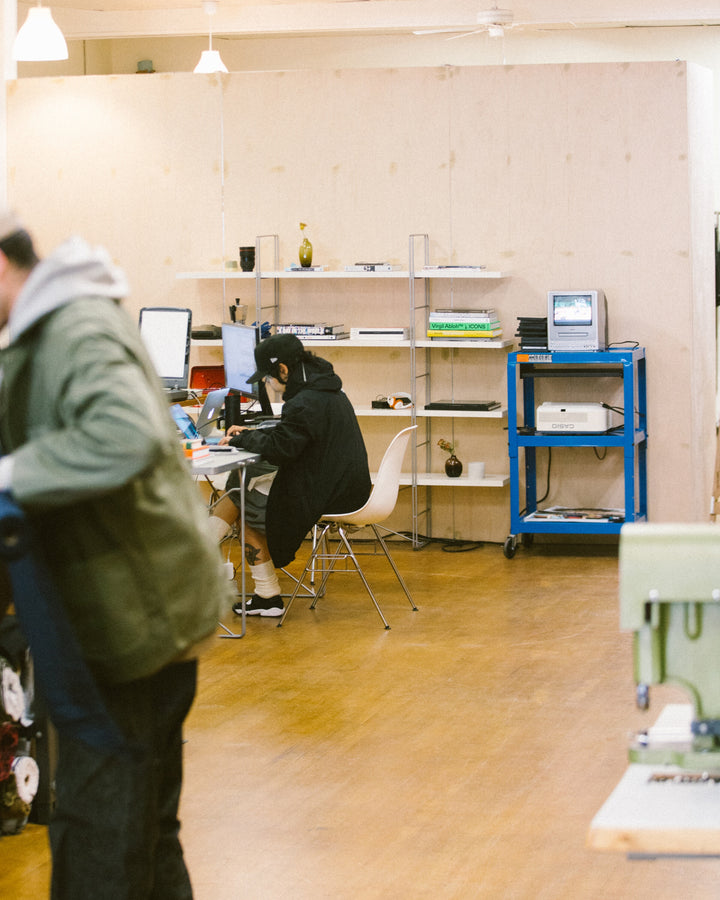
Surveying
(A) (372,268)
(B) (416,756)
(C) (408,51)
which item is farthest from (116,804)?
(C) (408,51)

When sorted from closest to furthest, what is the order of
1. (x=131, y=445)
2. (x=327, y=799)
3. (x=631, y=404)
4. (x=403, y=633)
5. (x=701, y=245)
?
(x=131, y=445) < (x=327, y=799) < (x=403, y=633) < (x=631, y=404) < (x=701, y=245)

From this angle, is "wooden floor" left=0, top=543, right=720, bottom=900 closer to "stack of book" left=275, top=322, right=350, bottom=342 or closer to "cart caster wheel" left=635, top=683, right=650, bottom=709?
"cart caster wheel" left=635, top=683, right=650, bottom=709

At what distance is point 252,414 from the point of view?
656 centimetres

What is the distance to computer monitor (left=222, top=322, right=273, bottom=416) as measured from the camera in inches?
257

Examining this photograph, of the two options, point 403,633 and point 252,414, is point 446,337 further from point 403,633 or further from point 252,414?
point 403,633

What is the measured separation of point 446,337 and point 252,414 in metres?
1.46

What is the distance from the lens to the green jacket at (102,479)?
1905 millimetres

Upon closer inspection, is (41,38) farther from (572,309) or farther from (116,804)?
(116,804)

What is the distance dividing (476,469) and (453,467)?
0.13 m

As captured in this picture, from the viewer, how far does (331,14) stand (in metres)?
9.88

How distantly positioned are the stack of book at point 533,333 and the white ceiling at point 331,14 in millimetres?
2947

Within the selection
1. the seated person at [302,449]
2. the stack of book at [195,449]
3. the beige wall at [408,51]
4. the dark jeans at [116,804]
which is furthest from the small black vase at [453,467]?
the dark jeans at [116,804]

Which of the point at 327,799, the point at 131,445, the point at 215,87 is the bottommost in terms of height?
the point at 327,799

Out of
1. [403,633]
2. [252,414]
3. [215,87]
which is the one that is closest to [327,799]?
[403,633]
